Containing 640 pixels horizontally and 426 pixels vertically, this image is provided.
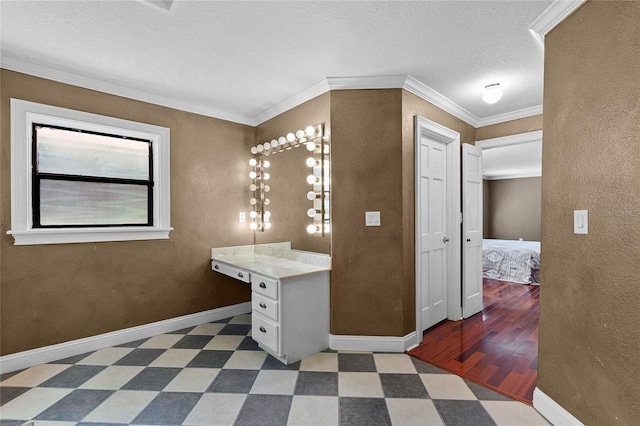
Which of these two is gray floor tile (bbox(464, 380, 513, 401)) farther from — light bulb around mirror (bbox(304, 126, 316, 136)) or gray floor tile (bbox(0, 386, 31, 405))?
gray floor tile (bbox(0, 386, 31, 405))

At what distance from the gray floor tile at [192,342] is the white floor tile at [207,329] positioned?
0.09 meters

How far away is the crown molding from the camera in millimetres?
2246

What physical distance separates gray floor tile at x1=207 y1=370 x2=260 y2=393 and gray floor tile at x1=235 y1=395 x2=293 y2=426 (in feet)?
0.42

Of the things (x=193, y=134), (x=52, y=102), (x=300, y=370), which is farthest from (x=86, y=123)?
(x=300, y=370)

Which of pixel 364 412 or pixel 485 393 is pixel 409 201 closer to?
pixel 485 393

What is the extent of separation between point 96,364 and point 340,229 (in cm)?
227

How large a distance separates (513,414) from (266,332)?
1.76m

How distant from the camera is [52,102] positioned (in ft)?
7.90

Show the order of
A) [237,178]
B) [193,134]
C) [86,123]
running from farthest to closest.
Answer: [237,178] < [193,134] < [86,123]

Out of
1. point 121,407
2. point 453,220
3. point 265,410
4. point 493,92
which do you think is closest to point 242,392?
point 265,410

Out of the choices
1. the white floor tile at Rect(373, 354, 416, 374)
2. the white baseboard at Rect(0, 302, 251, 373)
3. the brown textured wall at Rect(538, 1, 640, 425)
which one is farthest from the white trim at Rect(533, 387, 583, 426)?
the white baseboard at Rect(0, 302, 251, 373)

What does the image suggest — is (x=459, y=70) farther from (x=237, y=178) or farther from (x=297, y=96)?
(x=237, y=178)

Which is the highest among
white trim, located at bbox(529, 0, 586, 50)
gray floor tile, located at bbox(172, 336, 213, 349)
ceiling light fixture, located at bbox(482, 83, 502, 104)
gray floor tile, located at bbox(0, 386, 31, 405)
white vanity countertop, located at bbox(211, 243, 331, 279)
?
white trim, located at bbox(529, 0, 586, 50)

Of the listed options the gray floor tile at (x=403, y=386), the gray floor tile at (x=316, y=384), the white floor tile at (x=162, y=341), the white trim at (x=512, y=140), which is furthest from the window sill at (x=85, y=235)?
the white trim at (x=512, y=140)
